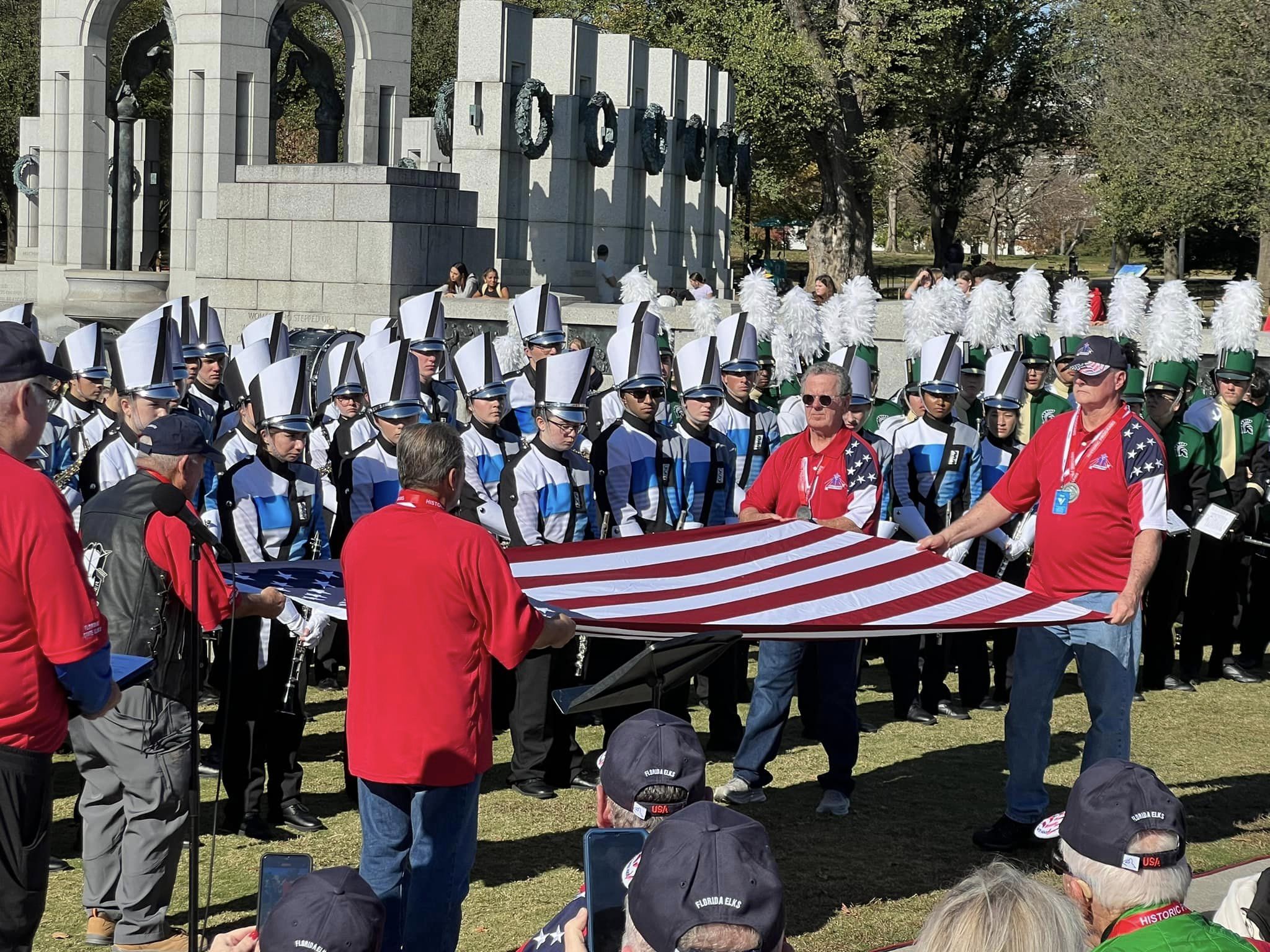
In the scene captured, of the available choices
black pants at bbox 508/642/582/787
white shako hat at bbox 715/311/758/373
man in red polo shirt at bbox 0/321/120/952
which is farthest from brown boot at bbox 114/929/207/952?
white shako hat at bbox 715/311/758/373

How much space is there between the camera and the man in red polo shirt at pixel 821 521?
25.9ft

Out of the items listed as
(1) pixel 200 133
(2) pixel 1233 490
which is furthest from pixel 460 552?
(1) pixel 200 133

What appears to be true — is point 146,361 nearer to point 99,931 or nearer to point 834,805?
point 99,931

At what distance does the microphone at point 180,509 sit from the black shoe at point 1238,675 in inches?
317

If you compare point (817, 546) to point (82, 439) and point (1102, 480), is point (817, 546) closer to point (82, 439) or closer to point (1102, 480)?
point (1102, 480)

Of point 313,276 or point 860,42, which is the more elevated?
point 860,42

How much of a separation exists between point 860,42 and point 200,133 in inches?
679

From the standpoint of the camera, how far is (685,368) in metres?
9.86

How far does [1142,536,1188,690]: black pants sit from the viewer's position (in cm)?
1105

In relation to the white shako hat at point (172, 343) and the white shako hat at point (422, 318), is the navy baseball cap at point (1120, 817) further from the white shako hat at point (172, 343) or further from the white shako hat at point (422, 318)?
the white shako hat at point (422, 318)

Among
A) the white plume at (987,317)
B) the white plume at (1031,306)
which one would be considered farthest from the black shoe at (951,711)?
the white plume at (1031,306)

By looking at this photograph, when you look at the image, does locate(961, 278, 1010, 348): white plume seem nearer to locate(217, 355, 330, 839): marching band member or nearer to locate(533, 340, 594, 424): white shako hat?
locate(533, 340, 594, 424): white shako hat

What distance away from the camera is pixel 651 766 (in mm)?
4047

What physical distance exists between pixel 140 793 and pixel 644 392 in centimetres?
405
